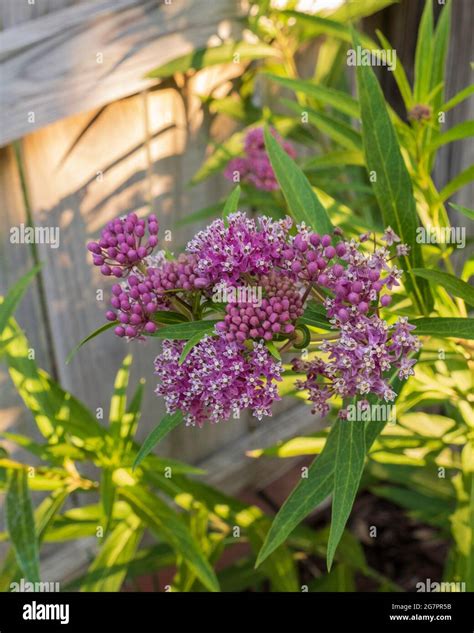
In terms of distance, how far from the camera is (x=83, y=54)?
1.94 m

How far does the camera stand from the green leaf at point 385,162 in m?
1.39

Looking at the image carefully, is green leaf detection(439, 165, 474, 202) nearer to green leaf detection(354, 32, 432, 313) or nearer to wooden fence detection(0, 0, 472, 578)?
green leaf detection(354, 32, 432, 313)

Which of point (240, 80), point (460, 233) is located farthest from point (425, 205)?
point (240, 80)

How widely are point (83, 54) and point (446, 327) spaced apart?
1.26 m

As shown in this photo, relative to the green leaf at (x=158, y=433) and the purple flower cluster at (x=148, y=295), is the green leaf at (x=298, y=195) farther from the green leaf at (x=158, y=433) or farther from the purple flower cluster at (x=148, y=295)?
the green leaf at (x=158, y=433)

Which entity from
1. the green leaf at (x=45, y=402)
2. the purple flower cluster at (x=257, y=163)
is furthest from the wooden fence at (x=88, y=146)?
the green leaf at (x=45, y=402)

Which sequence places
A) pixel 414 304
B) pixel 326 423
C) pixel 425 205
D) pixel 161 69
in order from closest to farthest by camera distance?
pixel 414 304 < pixel 425 205 < pixel 161 69 < pixel 326 423

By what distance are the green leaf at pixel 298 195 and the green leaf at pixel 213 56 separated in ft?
2.69

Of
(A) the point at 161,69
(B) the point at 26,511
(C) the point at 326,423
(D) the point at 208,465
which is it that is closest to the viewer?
(B) the point at 26,511

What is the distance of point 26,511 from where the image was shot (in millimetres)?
1614

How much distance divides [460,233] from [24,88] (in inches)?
45.1

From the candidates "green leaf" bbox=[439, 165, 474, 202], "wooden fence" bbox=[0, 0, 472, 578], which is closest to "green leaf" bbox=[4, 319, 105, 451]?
"wooden fence" bbox=[0, 0, 472, 578]
